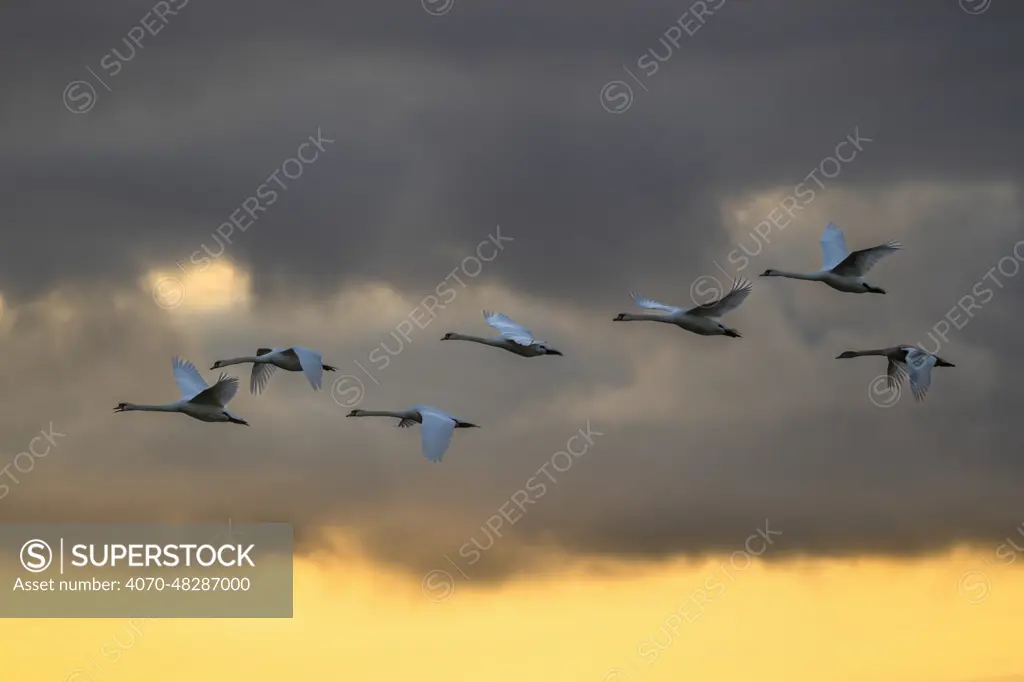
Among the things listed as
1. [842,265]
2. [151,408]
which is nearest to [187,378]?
[151,408]

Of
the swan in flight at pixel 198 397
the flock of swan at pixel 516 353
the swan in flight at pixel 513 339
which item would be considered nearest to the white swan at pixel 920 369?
the flock of swan at pixel 516 353

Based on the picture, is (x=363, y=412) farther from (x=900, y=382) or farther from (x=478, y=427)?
(x=900, y=382)

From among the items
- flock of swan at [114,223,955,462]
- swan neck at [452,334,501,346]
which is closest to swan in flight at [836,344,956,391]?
flock of swan at [114,223,955,462]

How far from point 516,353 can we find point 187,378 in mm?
13104

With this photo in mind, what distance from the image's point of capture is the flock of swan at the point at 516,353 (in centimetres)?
9212

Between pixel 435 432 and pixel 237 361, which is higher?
pixel 237 361

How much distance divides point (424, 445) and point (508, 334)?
10588 millimetres

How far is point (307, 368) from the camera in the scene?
9175cm

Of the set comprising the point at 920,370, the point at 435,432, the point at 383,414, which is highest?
the point at 383,414

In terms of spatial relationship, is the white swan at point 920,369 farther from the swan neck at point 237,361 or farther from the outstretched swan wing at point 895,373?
the swan neck at point 237,361

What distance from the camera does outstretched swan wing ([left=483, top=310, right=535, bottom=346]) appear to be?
98625mm

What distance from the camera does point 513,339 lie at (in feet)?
324

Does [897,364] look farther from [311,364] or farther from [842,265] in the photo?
[311,364]

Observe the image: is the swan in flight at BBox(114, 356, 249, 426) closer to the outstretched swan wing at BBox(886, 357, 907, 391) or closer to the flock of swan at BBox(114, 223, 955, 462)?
the flock of swan at BBox(114, 223, 955, 462)
